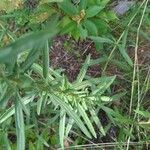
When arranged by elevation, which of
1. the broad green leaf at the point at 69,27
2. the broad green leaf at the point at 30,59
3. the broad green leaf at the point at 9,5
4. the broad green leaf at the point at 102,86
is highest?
the broad green leaf at the point at 9,5

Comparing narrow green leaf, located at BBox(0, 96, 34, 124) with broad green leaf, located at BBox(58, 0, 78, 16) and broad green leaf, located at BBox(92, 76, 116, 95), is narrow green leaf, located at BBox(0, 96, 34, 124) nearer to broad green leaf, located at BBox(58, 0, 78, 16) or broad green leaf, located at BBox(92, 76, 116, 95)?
broad green leaf, located at BBox(92, 76, 116, 95)

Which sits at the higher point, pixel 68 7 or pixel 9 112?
pixel 68 7

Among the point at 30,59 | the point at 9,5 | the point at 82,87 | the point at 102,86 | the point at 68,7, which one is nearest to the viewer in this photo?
the point at 30,59

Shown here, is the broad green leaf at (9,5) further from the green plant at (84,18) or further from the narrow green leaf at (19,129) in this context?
the narrow green leaf at (19,129)

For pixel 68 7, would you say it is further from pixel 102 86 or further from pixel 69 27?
pixel 102 86

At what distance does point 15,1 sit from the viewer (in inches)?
106

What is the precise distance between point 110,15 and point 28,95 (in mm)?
826

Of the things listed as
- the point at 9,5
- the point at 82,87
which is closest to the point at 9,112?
the point at 82,87

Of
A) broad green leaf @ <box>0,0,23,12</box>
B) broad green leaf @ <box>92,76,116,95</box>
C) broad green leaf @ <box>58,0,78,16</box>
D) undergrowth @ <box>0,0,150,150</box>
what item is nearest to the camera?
undergrowth @ <box>0,0,150,150</box>

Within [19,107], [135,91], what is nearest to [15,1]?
[135,91]

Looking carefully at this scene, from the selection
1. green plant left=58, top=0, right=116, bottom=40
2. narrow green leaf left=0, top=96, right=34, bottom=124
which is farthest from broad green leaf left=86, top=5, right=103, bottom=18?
narrow green leaf left=0, top=96, right=34, bottom=124

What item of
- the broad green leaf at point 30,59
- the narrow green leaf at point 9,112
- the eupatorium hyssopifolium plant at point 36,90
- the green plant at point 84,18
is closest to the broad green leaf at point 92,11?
the green plant at point 84,18

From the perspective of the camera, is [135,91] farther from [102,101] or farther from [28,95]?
[28,95]

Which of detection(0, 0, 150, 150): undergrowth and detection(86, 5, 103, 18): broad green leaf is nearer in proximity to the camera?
detection(0, 0, 150, 150): undergrowth
